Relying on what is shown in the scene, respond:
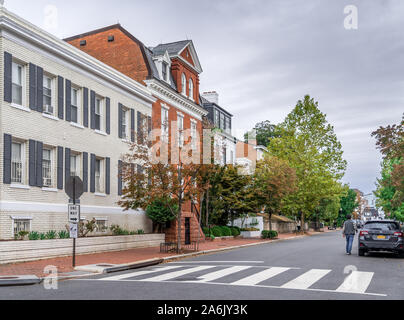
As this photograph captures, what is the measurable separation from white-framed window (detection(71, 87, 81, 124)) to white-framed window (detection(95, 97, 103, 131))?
1.58 meters

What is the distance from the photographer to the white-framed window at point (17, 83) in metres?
19.0

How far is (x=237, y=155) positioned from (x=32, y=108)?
37.1 m

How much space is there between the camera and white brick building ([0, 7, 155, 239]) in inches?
725

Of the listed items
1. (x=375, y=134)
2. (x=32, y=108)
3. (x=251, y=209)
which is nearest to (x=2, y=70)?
(x=32, y=108)

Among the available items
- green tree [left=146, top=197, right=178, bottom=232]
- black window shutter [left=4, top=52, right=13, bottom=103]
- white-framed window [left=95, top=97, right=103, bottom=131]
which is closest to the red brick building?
green tree [left=146, top=197, right=178, bottom=232]

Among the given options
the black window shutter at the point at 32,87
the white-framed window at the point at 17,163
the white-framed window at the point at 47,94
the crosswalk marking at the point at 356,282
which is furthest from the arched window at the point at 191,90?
the crosswalk marking at the point at 356,282

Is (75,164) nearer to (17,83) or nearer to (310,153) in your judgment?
(17,83)

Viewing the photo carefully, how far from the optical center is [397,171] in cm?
2369

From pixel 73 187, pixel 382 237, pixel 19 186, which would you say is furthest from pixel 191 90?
pixel 73 187

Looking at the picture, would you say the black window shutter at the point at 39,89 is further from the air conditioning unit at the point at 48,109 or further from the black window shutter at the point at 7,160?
the black window shutter at the point at 7,160

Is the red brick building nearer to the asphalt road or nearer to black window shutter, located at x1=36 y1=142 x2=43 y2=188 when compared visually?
black window shutter, located at x1=36 y1=142 x2=43 y2=188

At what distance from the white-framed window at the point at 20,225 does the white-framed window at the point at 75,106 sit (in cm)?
551

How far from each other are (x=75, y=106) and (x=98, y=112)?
2178mm

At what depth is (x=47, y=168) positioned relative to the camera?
2077cm
